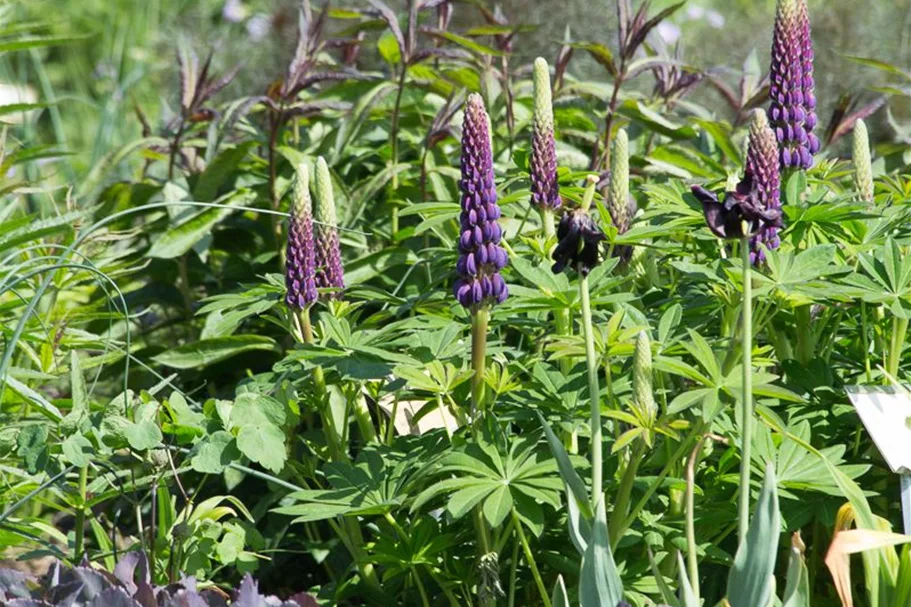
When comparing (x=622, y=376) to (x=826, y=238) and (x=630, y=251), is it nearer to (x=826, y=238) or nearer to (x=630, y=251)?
(x=630, y=251)

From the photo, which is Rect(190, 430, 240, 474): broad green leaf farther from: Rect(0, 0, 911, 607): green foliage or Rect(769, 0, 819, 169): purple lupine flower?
Rect(769, 0, 819, 169): purple lupine flower

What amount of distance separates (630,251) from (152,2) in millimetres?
7105

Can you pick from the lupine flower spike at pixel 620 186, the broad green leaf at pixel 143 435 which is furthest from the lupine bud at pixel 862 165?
the broad green leaf at pixel 143 435

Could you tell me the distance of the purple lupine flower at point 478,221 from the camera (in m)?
1.99

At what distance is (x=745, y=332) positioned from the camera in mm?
1786

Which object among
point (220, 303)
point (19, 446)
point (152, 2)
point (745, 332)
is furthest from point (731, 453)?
point (152, 2)

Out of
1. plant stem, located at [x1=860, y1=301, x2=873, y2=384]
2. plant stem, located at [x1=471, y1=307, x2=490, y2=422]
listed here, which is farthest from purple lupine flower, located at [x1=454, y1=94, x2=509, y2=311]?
plant stem, located at [x1=860, y1=301, x2=873, y2=384]

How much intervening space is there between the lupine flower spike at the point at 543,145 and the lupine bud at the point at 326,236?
39 cm

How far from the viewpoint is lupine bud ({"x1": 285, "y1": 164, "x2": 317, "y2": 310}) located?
7.45ft

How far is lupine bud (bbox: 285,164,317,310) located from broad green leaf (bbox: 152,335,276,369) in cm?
72

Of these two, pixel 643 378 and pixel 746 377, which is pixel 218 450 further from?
pixel 746 377

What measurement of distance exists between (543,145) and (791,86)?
57cm

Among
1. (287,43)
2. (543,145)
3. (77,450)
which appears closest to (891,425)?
(543,145)

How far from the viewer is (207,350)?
10.2 ft
